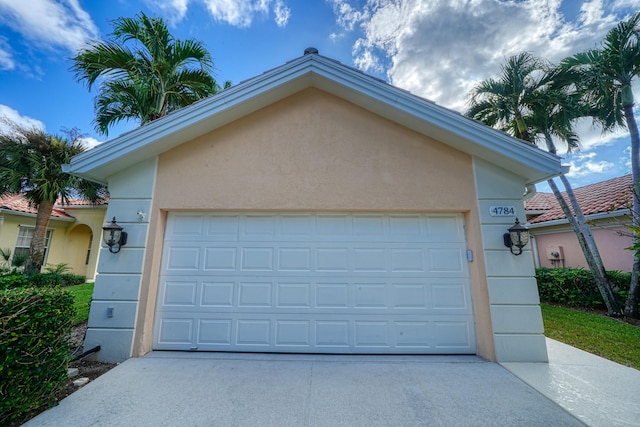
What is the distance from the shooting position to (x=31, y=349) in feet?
9.14

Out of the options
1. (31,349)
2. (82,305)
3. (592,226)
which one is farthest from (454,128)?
(82,305)

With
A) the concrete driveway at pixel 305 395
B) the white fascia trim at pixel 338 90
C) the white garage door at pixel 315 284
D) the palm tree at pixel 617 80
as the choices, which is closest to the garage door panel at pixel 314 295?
the white garage door at pixel 315 284

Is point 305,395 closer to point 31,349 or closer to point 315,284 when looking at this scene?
point 315,284

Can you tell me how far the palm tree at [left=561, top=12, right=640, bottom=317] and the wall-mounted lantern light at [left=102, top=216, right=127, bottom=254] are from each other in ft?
39.3

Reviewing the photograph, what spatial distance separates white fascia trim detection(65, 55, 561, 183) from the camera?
433cm

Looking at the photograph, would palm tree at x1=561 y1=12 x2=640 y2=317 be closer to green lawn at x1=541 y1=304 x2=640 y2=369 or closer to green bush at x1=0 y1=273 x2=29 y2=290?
green lawn at x1=541 y1=304 x2=640 y2=369

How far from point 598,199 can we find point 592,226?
4.99ft

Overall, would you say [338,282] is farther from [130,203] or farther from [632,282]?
[632,282]

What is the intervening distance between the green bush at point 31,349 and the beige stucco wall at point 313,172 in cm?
139

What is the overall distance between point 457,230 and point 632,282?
6546 mm

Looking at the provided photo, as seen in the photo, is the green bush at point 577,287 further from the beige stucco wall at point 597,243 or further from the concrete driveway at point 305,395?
the concrete driveway at point 305,395

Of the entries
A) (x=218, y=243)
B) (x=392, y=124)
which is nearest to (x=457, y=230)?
(x=392, y=124)

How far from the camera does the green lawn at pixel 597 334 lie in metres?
4.63

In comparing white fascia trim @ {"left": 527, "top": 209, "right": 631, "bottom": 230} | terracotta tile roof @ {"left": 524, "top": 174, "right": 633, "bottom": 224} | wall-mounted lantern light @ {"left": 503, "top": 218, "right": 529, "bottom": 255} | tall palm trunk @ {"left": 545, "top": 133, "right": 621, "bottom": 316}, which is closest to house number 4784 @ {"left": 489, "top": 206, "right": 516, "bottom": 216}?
wall-mounted lantern light @ {"left": 503, "top": 218, "right": 529, "bottom": 255}
